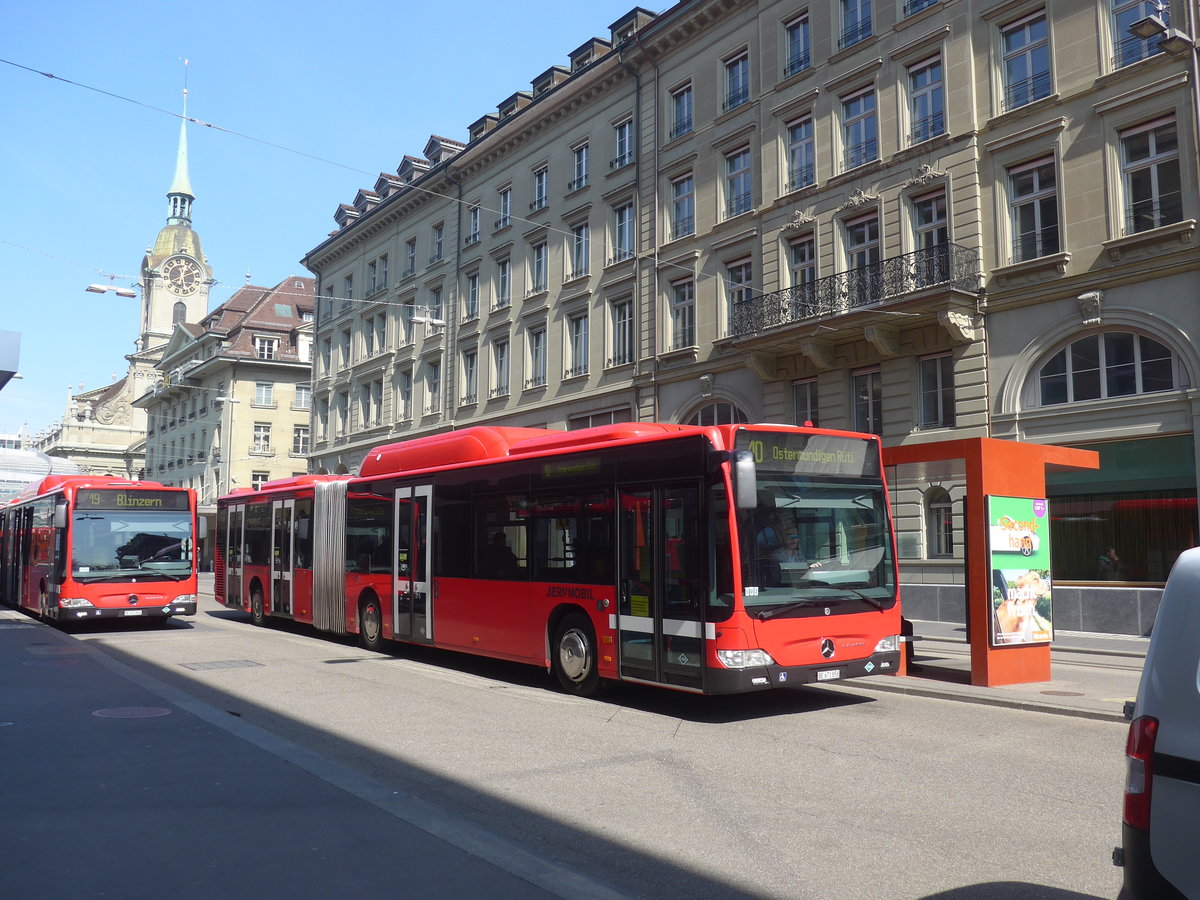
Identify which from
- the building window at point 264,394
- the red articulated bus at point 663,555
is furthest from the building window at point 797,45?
the building window at point 264,394

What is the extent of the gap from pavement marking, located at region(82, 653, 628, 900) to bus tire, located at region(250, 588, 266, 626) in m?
11.9

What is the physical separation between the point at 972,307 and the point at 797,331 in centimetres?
412

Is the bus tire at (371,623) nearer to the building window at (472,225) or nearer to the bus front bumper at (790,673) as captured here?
the bus front bumper at (790,673)

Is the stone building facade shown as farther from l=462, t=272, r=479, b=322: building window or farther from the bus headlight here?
the bus headlight

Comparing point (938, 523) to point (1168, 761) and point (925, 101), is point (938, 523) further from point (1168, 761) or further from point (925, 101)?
point (1168, 761)

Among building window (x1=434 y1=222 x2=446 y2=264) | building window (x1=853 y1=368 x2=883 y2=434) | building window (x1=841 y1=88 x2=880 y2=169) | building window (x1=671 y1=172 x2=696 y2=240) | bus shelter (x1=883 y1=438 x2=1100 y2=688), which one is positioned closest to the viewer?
bus shelter (x1=883 y1=438 x2=1100 y2=688)

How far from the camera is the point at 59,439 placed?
109m

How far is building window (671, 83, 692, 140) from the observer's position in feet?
99.0

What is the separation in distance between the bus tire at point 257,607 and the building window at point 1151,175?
18807 mm

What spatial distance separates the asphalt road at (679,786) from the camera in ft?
16.6

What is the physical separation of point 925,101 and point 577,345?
554 inches

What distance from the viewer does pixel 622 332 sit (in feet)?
105

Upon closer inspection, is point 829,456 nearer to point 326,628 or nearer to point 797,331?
point 326,628

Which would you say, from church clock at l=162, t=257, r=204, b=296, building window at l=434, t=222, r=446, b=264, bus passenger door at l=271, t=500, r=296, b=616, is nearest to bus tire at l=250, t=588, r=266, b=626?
bus passenger door at l=271, t=500, r=296, b=616
